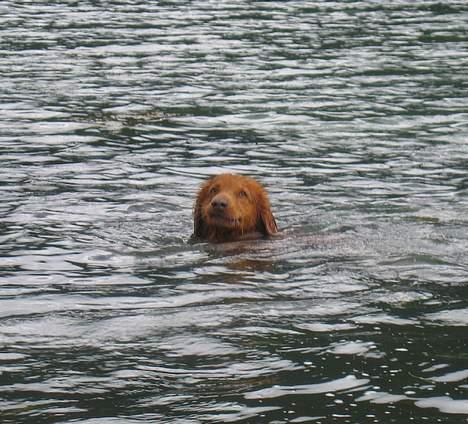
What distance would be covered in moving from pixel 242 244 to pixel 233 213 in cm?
30

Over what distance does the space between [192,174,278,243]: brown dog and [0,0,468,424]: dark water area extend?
272 millimetres

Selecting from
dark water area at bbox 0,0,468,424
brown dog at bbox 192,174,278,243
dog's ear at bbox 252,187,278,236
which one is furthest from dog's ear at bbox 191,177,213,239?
dog's ear at bbox 252,187,278,236

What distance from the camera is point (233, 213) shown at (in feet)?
38.4

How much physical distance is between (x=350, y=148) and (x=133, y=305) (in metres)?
7.24

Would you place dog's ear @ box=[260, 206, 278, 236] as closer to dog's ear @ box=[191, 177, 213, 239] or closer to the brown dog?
the brown dog

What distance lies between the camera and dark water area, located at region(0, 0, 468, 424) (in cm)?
754

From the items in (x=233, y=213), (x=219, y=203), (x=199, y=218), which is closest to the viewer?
(x=219, y=203)

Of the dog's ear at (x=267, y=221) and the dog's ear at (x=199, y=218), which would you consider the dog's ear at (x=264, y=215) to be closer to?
the dog's ear at (x=267, y=221)

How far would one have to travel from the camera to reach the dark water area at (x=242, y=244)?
7.54 meters

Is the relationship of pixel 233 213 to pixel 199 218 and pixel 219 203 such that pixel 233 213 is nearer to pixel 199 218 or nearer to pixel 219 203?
pixel 219 203

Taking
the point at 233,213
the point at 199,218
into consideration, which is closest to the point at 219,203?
the point at 233,213

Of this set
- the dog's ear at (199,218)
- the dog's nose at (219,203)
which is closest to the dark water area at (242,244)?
the dog's ear at (199,218)

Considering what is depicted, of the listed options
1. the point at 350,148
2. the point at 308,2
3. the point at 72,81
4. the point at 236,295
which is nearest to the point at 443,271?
the point at 236,295

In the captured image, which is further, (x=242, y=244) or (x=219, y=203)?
(x=242, y=244)
